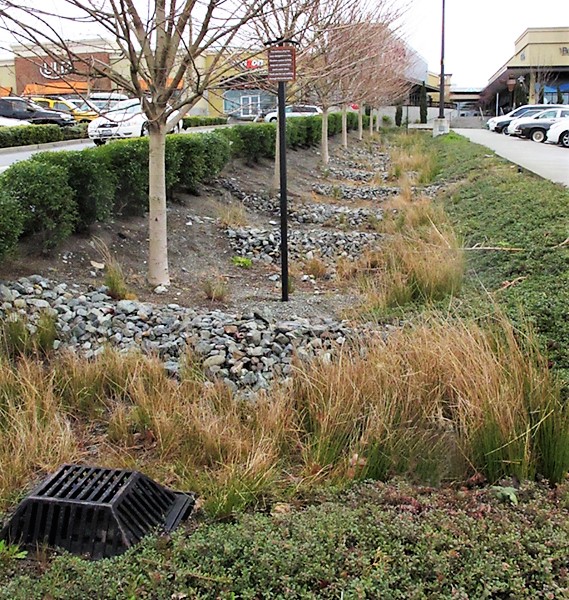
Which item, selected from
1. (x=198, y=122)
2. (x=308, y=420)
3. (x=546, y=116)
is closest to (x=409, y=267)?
(x=308, y=420)

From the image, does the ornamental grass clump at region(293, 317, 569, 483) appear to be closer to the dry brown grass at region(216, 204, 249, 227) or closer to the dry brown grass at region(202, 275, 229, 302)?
the dry brown grass at region(202, 275, 229, 302)

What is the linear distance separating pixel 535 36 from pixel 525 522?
69260 millimetres

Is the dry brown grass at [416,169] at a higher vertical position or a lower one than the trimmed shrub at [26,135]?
lower

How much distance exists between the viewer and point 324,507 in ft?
10.0

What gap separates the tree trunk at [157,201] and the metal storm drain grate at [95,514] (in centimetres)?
420

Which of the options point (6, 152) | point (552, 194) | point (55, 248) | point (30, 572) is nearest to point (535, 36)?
point (6, 152)

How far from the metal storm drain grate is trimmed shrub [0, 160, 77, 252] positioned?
3917mm

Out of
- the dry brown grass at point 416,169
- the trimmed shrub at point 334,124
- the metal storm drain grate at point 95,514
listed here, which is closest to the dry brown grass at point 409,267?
the metal storm drain grate at point 95,514

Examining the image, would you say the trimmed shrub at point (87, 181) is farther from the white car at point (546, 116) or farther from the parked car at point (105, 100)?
the white car at point (546, 116)

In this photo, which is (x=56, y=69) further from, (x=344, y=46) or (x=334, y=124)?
(x=334, y=124)

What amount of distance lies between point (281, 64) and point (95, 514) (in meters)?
4.82

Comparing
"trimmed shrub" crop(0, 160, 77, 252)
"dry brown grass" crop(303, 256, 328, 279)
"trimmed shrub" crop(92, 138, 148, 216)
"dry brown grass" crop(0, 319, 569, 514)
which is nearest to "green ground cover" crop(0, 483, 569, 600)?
"dry brown grass" crop(0, 319, 569, 514)

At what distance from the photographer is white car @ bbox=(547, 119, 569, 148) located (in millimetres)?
29331

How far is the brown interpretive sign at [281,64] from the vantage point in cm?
657
